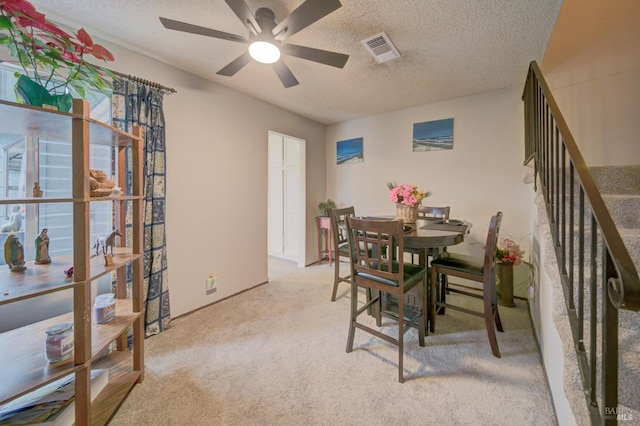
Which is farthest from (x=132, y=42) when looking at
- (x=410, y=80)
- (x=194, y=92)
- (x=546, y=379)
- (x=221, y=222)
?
(x=546, y=379)

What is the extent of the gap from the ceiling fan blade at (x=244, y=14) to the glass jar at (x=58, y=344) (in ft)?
6.00

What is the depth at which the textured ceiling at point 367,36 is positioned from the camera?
161 cm

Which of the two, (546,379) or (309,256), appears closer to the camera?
(546,379)

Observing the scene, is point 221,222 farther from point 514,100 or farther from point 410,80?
point 514,100

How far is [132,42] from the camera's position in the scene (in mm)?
1985

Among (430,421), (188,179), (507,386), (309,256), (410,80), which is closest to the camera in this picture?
(430,421)

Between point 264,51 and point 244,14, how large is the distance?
0.91 feet

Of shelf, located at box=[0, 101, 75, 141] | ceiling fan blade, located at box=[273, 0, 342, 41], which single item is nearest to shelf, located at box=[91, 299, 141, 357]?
shelf, located at box=[0, 101, 75, 141]

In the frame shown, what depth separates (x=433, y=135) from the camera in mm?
3342

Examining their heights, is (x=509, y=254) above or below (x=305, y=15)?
below

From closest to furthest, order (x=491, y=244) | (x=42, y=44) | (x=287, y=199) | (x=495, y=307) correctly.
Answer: (x=42, y=44), (x=491, y=244), (x=495, y=307), (x=287, y=199)

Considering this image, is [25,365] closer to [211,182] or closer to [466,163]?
[211,182]

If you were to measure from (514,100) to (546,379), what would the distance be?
280 centimetres

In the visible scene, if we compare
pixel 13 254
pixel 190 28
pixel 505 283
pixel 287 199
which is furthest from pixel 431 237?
pixel 287 199
